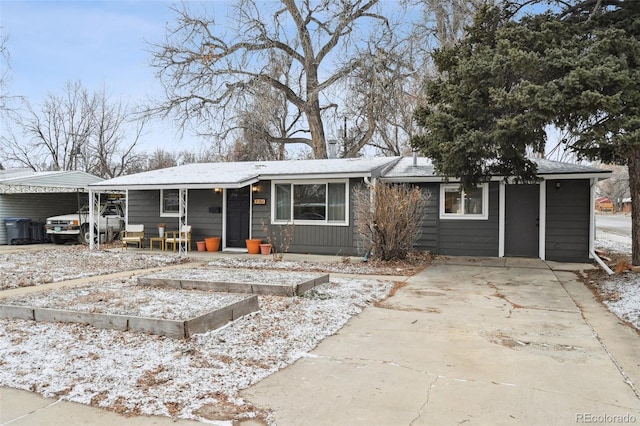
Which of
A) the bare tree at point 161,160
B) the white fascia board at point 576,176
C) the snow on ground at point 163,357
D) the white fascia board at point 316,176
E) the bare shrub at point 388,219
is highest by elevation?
the bare tree at point 161,160

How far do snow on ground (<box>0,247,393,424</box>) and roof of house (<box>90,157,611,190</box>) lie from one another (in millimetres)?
6350

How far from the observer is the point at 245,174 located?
1344 cm

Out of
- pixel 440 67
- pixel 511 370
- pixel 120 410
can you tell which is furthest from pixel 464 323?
pixel 440 67

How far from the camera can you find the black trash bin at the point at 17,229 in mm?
16516

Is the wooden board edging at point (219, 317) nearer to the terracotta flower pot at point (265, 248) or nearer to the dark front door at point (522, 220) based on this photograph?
the terracotta flower pot at point (265, 248)

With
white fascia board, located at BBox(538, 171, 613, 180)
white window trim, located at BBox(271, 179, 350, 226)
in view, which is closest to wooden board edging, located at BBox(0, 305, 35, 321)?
white window trim, located at BBox(271, 179, 350, 226)

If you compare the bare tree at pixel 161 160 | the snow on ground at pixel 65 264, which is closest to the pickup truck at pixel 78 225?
the snow on ground at pixel 65 264

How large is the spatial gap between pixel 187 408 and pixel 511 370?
104 inches

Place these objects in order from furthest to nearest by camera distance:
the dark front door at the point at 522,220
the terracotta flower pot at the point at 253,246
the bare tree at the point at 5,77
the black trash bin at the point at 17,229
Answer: the black trash bin at the point at 17,229, the bare tree at the point at 5,77, the terracotta flower pot at the point at 253,246, the dark front door at the point at 522,220

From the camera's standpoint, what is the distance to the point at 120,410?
3.00 m

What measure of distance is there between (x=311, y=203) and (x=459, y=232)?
423 centimetres

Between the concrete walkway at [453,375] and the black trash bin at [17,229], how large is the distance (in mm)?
15882

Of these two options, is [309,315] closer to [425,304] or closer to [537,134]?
[425,304]

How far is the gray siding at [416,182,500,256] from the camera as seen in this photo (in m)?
11.8
